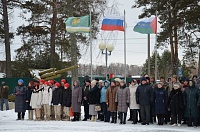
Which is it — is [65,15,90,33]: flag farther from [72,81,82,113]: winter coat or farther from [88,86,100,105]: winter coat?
[88,86,100,105]: winter coat

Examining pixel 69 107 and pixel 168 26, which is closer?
pixel 69 107

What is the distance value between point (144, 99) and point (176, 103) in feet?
4.08

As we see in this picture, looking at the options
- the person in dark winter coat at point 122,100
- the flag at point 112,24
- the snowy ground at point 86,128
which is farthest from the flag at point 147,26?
the snowy ground at point 86,128

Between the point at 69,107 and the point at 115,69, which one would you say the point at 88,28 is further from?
Result: the point at 115,69

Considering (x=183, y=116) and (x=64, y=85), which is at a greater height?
(x=64, y=85)

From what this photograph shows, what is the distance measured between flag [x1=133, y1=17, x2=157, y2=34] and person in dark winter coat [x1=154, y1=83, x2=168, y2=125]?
720 cm

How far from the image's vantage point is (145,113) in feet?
48.1

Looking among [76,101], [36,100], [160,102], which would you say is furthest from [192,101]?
[36,100]

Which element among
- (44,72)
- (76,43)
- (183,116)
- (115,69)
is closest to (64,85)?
(183,116)

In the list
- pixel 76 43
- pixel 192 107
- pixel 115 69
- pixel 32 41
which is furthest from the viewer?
pixel 115 69

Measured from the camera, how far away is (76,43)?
78.4 feet

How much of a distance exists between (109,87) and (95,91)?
2.24ft

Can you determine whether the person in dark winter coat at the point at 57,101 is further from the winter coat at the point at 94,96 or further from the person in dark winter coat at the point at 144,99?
the person in dark winter coat at the point at 144,99

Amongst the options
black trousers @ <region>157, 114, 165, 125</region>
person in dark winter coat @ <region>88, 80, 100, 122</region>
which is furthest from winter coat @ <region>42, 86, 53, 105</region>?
black trousers @ <region>157, 114, 165, 125</region>
